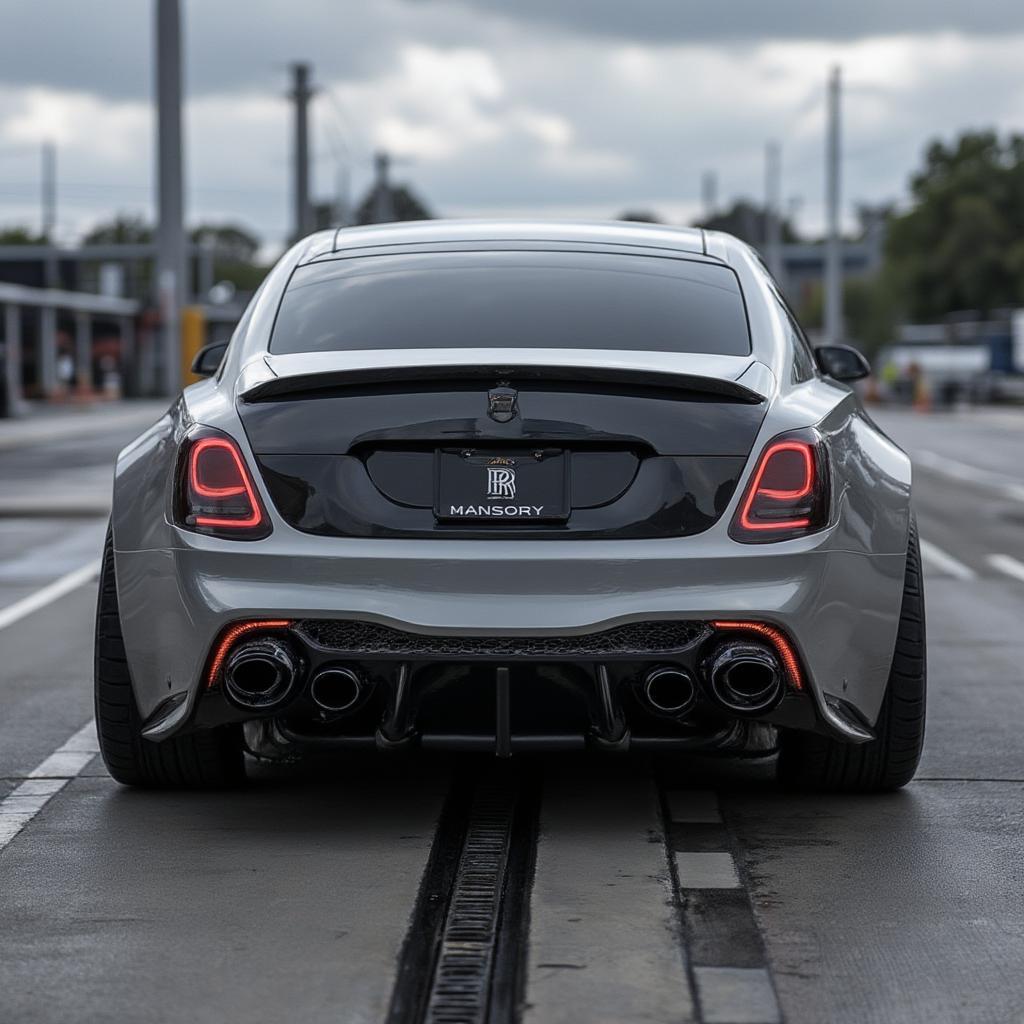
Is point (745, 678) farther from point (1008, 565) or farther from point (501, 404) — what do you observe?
point (1008, 565)

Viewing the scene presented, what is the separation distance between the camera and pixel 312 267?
6.10m

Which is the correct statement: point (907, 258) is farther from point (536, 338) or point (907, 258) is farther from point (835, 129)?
point (536, 338)

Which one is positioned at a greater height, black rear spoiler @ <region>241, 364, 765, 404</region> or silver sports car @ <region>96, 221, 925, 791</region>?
black rear spoiler @ <region>241, 364, 765, 404</region>

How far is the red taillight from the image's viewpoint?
510 centimetres

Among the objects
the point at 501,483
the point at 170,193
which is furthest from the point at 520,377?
the point at 170,193

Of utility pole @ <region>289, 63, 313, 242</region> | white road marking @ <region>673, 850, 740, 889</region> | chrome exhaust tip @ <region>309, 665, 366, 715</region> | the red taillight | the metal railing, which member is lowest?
the metal railing

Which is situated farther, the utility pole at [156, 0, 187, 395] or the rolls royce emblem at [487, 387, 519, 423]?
the utility pole at [156, 0, 187, 395]

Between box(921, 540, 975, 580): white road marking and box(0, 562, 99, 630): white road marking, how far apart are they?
4929 millimetres

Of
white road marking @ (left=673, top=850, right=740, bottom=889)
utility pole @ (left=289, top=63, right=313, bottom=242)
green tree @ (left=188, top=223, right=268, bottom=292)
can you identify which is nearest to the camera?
white road marking @ (left=673, top=850, right=740, bottom=889)

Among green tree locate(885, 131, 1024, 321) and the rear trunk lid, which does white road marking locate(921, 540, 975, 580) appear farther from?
green tree locate(885, 131, 1024, 321)

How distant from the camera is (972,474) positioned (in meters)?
23.6

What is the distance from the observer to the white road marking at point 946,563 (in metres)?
12.3

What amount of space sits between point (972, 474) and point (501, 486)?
19.3 meters

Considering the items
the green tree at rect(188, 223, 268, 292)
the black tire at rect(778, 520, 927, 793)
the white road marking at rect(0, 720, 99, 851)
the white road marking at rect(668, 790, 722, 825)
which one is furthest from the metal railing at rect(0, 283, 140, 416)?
the green tree at rect(188, 223, 268, 292)
